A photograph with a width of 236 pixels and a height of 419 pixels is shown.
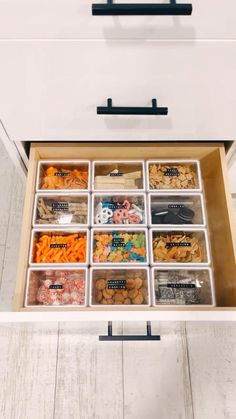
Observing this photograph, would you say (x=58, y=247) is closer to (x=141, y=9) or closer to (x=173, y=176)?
(x=173, y=176)

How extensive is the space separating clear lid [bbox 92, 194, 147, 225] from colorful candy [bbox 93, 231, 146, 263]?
3cm

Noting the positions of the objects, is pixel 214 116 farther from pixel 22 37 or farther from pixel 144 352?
pixel 144 352

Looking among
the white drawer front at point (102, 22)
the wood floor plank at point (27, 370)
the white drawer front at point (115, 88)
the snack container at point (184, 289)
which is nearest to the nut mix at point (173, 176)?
the white drawer front at point (115, 88)

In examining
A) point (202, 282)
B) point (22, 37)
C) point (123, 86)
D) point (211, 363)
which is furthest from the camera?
point (211, 363)

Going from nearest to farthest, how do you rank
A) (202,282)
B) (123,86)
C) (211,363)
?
(123,86), (202,282), (211,363)

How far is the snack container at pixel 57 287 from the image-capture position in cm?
82

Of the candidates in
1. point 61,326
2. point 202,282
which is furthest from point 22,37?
point 61,326

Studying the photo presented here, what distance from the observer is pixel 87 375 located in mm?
1071

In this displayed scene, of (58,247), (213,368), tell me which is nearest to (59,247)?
(58,247)

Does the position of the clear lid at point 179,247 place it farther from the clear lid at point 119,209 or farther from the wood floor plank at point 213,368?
the wood floor plank at point 213,368

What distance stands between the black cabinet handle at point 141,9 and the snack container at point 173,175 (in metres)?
0.47

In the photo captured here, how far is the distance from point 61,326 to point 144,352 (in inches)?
11.0

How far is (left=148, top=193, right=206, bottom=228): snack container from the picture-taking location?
35.4 inches

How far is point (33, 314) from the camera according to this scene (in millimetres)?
653
